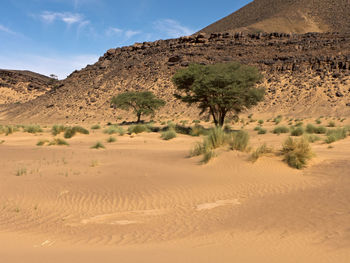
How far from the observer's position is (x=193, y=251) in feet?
13.4

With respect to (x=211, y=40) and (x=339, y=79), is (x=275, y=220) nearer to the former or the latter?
(x=339, y=79)

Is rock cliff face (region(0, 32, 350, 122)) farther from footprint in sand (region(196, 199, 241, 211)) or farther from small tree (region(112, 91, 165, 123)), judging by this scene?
footprint in sand (region(196, 199, 241, 211))

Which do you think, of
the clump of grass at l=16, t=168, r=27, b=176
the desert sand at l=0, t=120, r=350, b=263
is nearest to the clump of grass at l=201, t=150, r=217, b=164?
the desert sand at l=0, t=120, r=350, b=263

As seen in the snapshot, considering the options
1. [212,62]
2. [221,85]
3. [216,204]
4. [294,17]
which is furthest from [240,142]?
[294,17]

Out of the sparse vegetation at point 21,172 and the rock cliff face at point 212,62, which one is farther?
the rock cliff face at point 212,62

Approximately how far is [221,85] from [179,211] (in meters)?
20.5

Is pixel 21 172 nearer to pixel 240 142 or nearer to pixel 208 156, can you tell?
pixel 208 156

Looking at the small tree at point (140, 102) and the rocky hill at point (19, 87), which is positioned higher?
the rocky hill at point (19, 87)

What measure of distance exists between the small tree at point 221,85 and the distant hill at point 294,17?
47352mm

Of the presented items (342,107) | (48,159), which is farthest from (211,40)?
(48,159)

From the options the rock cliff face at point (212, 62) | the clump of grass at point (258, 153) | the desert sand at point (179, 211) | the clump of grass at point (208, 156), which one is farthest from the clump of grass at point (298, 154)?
the rock cliff face at point (212, 62)

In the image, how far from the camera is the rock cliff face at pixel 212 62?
42.2 meters

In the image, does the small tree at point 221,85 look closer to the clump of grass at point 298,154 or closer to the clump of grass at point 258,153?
the clump of grass at point 258,153

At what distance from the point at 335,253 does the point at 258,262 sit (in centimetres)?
94
